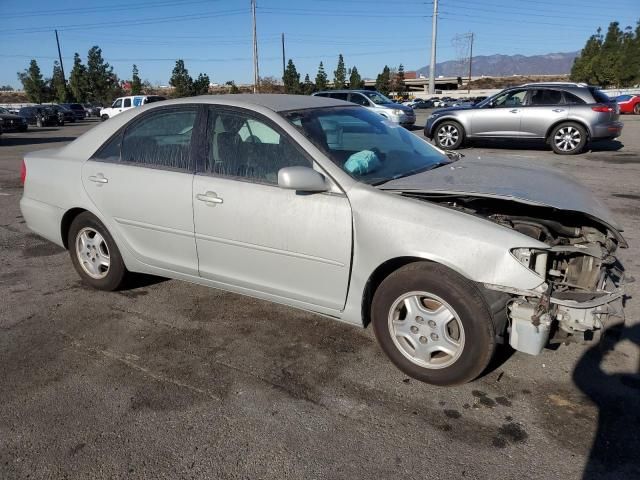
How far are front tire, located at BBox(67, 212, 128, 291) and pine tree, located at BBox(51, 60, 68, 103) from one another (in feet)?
214

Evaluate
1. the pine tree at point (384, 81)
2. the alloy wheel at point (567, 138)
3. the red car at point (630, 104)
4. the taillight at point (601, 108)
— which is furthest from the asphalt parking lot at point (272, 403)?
the pine tree at point (384, 81)

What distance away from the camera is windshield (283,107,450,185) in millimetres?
3234

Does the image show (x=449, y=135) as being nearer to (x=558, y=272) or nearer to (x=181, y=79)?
(x=558, y=272)

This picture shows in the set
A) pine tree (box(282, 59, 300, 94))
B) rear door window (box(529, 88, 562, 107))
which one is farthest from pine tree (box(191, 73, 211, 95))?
rear door window (box(529, 88, 562, 107))

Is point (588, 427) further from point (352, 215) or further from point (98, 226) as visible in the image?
point (98, 226)

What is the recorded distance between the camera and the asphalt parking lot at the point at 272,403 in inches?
92.2

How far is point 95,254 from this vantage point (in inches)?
167

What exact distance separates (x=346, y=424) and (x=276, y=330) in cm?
117

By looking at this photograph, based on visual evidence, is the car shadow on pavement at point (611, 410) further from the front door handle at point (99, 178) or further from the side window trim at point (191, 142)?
the front door handle at point (99, 178)

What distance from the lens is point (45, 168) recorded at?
434cm

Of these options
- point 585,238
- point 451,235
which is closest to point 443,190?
point 451,235

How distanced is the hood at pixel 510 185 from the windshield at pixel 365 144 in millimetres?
154

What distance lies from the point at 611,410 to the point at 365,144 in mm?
2251

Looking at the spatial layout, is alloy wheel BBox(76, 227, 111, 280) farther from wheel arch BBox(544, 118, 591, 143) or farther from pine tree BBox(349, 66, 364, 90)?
pine tree BBox(349, 66, 364, 90)
